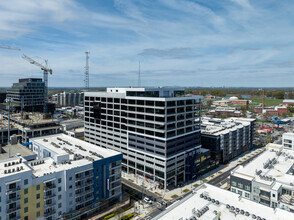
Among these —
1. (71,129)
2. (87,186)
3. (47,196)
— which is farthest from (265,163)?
(71,129)

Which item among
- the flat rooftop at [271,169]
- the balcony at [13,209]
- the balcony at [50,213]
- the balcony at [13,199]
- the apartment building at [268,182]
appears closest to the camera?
the balcony at [13,199]

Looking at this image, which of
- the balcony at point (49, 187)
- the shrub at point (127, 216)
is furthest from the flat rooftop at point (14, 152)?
the shrub at point (127, 216)

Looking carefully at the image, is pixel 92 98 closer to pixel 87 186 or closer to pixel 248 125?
pixel 87 186

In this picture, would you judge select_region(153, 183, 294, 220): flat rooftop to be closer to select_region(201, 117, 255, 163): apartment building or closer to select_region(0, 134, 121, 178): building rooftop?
select_region(0, 134, 121, 178): building rooftop

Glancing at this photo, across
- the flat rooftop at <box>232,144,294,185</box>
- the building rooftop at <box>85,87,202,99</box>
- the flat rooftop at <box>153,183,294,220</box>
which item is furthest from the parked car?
the building rooftop at <box>85,87,202,99</box>

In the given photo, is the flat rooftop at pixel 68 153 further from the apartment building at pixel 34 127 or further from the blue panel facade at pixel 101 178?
the apartment building at pixel 34 127

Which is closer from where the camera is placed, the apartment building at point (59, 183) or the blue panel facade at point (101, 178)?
the apartment building at point (59, 183)
